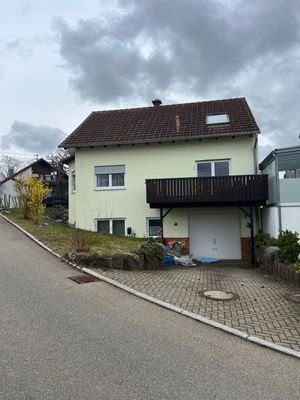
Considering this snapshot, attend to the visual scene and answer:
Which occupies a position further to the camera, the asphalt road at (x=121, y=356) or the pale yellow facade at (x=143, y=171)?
the pale yellow facade at (x=143, y=171)

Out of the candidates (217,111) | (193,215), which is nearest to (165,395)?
(193,215)

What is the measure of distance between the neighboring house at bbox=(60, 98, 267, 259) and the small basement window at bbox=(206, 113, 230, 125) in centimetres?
6

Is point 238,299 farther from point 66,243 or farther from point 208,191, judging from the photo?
point 208,191

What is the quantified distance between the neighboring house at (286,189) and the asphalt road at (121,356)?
8.10 m

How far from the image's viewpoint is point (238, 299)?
7926 mm

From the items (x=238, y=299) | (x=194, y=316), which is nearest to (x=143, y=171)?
(x=238, y=299)

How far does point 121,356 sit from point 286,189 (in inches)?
419

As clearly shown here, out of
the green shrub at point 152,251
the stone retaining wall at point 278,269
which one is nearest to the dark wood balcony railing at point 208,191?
the stone retaining wall at point 278,269

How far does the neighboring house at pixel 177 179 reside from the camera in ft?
55.9

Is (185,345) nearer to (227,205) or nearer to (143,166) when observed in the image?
(227,205)

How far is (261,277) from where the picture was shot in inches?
462

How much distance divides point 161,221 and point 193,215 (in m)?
1.76

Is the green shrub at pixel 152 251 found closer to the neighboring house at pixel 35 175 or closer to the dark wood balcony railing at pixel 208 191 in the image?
the dark wood balcony railing at pixel 208 191

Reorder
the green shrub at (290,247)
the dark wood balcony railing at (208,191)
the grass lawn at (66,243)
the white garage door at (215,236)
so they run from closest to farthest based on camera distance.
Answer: the green shrub at (290,247) → the grass lawn at (66,243) → the dark wood balcony railing at (208,191) → the white garage door at (215,236)
